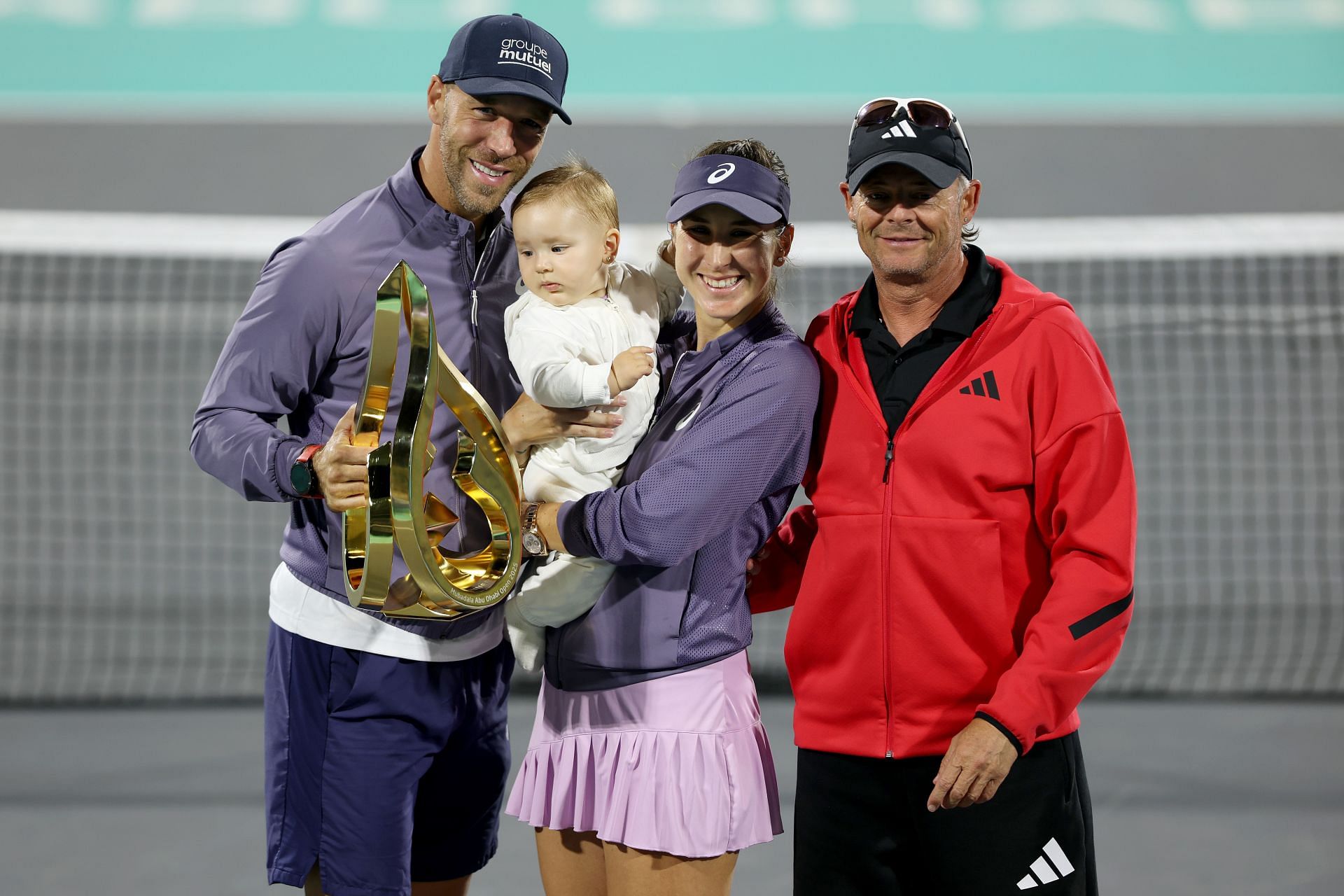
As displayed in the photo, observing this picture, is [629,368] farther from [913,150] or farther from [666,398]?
[913,150]

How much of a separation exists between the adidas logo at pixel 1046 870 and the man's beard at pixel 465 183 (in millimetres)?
1792

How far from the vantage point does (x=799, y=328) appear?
9.11m

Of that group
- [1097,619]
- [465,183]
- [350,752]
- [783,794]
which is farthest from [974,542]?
[783,794]

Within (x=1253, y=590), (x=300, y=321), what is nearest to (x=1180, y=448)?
(x=1253, y=590)

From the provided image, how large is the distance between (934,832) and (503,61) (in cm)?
185

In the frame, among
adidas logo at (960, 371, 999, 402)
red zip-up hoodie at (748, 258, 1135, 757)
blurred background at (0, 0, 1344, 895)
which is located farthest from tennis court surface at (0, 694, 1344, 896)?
adidas logo at (960, 371, 999, 402)

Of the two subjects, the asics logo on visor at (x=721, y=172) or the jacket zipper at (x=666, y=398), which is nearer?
the asics logo on visor at (x=721, y=172)

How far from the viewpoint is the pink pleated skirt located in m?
2.56

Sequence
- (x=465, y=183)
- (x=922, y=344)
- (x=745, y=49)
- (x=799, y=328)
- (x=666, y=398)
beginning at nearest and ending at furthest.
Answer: (x=922, y=344), (x=666, y=398), (x=465, y=183), (x=799, y=328), (x=745, y=49)

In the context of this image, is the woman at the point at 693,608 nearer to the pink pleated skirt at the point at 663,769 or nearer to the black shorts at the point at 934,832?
the pink pleated skirt at the point at 663,769

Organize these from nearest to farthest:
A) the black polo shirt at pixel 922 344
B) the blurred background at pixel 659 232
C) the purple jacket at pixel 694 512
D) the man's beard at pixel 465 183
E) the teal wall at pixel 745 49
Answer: the purple jacket at pixel 694 512 < the black polo shirt at pixel 922 344 < the man's beard at pixel 465 183 < the blurred background at pixel 659 232 < the teal wall at pixel 745 49

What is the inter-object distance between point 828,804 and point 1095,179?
9319 mm

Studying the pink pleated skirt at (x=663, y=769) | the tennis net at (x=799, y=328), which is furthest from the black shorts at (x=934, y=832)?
the tennis net at (x=799, y=328)

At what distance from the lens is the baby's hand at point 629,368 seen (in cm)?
258
